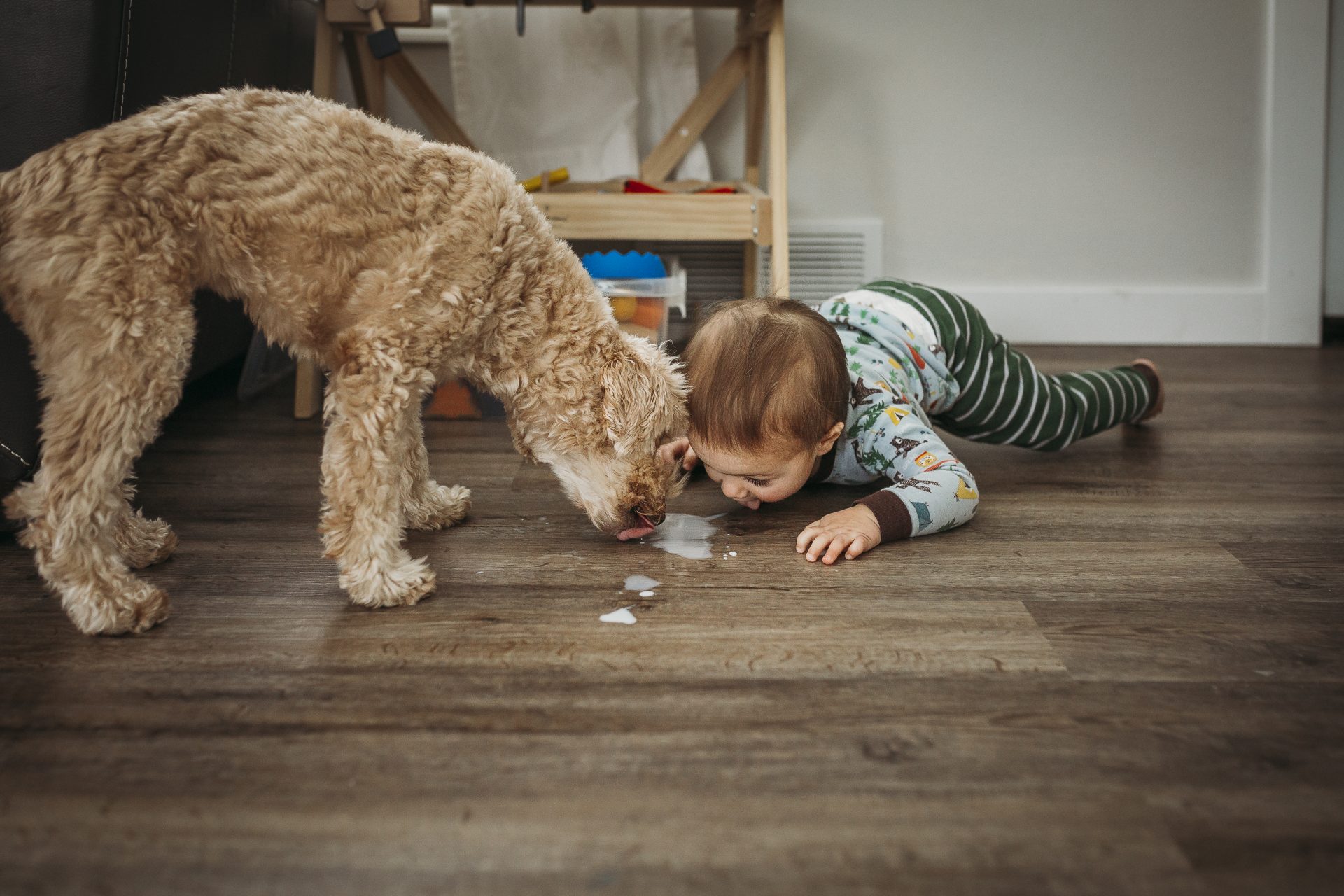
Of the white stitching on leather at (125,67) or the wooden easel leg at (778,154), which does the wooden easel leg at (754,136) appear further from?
the white stitching on leather at (125,67)

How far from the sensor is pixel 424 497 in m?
1.42

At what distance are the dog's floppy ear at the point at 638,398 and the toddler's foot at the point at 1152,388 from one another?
1.20 m

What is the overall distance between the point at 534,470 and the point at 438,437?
0.34 meters

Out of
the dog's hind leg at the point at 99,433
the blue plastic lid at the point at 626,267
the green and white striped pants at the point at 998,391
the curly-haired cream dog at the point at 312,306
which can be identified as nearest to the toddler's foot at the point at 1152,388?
the green and white striped pants at the point at 998,391

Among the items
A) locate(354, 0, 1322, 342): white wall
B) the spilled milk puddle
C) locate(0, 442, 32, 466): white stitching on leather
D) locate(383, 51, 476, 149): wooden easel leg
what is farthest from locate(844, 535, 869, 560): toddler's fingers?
locate(354, 0, 1322, 342): white wall

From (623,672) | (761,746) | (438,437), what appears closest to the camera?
(761,746)

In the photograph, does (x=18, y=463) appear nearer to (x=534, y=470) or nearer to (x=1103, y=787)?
(x=534, y=470)

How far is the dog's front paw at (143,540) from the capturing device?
1.25m

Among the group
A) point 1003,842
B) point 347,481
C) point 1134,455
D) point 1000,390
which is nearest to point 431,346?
point 347,481

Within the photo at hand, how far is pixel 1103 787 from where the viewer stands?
2.63 ft

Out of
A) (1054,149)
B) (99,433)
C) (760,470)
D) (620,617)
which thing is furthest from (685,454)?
(1054,149)

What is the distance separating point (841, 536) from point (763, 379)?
23 cm

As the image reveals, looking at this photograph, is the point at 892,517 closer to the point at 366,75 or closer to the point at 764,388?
the point at 764,388

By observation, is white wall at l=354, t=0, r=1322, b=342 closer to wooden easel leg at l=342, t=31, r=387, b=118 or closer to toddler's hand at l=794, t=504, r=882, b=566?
wooden easel leg at l=342, t=31, r=387, b=118
